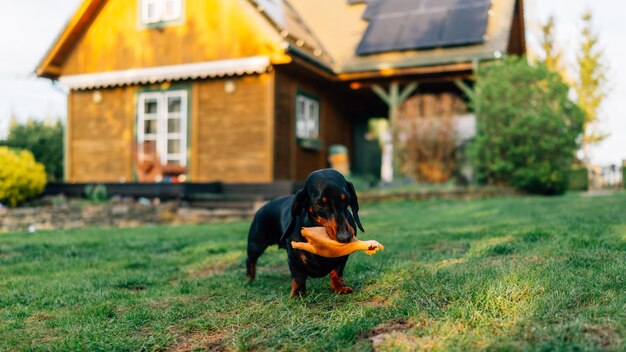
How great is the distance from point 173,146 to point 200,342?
1088cm

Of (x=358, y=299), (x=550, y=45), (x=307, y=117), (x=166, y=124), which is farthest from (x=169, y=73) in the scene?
(x=550, y=45)

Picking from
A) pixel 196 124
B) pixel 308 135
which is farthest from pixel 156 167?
pixel 308 135

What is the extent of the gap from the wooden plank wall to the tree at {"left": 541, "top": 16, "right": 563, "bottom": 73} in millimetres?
13607

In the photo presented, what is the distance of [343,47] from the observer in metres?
15.2

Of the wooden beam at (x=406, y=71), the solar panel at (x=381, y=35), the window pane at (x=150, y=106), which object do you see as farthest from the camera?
the solar panel at (x=381, y=35)

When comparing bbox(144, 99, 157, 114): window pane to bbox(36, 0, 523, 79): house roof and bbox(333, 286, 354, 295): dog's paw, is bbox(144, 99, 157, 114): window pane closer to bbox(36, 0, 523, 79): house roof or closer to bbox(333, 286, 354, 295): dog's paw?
bbox(36, 0, 523, 79): house roof

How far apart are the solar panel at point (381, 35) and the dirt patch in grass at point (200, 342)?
40.7ft

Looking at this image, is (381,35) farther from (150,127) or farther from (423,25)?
(150,127)

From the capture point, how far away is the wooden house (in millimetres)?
12102

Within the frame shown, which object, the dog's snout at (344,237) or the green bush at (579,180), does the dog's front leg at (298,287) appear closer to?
the dog's snout at (344,237)

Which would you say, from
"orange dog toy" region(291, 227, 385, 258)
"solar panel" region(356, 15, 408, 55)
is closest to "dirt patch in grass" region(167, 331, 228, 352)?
"orange dog toy" region(291, 227, 385, 258)

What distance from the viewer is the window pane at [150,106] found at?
43.9 ft

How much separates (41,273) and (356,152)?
513 inches

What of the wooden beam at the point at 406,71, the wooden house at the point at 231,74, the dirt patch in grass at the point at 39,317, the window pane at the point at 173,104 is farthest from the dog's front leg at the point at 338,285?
the wooden beam at the point at 406,71
